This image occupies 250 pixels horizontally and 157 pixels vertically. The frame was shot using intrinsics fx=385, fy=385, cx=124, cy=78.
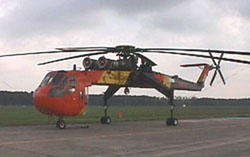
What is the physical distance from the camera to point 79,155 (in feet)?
35.1

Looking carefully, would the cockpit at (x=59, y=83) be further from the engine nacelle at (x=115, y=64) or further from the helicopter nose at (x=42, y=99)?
the engine nacelle at (x=115, y=64)

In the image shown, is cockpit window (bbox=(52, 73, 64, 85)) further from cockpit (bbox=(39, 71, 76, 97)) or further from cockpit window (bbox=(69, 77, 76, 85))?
cockpit window (bbox=(69, 77, 76, 85))

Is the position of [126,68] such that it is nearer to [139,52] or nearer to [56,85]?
[139,52]

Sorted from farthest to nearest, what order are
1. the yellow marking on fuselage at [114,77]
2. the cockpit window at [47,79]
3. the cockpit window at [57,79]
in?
the yellow marking on fuselage at [114,77] → the cockpit window at [47,79] → the cockpit window at [57,79]

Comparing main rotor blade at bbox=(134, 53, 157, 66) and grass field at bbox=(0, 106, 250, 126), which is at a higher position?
main rotor blade at bbox=(134, 53, 157, 66)

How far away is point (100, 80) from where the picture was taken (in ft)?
72.6

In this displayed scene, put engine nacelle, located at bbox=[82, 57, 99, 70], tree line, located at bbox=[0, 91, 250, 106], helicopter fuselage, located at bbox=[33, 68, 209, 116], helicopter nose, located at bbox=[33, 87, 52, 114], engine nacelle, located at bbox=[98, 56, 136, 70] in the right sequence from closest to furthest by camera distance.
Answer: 1. helicopter nose, located at bbox=[33, 87, 52, 114]
2. helicopter fuselage, located at bbox=[33, 68, 209, 116]
3. engine nacelle, located at bbox=[82, 57, 99, 70]
4. engine nacelle, located at bbox=[98, 56, 136, 70]
5. tree line, located at bbox=[0, 91, 250, 106]

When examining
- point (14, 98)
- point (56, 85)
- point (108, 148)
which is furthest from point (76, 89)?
point (14, 98)

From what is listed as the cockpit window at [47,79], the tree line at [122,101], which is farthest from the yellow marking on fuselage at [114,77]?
the tree line at [122,101]

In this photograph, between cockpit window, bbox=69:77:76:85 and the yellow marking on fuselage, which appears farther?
the yellow marking on fuselage

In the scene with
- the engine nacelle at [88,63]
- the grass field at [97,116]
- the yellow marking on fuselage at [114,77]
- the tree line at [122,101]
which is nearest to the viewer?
the engine nacelle at [88,63]

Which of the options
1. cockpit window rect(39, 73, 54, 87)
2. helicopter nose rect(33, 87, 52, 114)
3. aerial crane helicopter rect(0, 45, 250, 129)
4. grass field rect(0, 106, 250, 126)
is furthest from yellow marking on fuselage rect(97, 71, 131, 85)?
grass field rect(0, 106, 250, 126)

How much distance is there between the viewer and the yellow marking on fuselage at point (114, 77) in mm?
22344

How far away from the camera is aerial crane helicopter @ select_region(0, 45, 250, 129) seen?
1957 centimetres
